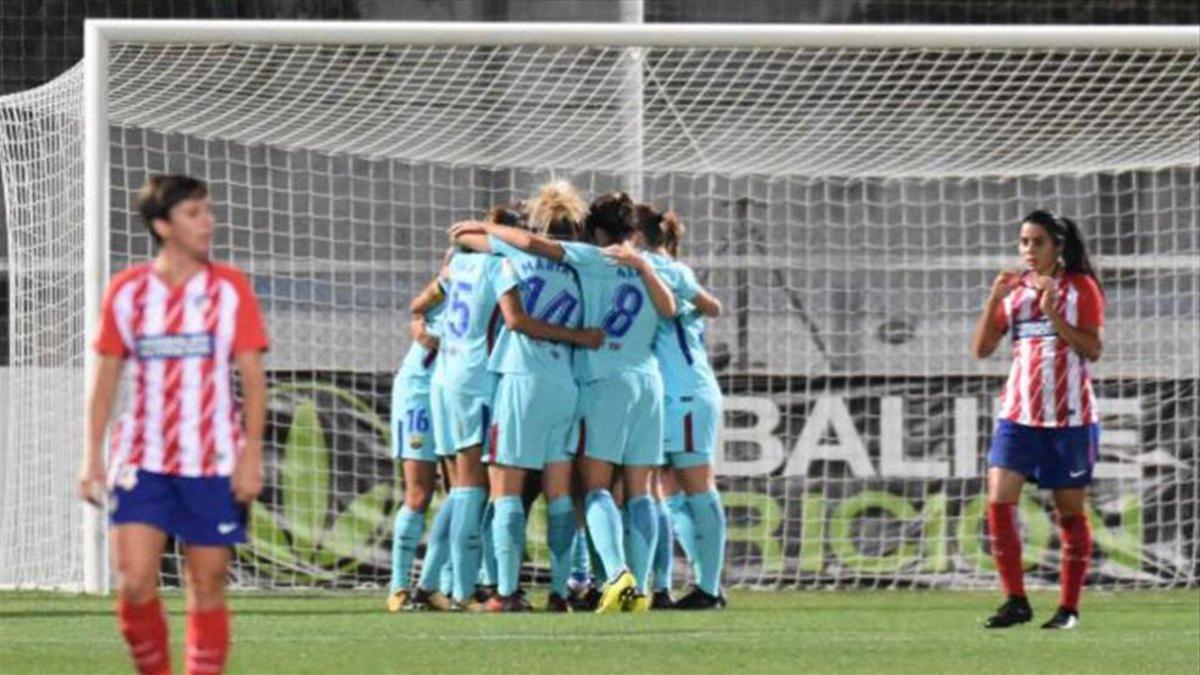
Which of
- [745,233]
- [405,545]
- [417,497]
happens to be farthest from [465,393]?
[745,233]

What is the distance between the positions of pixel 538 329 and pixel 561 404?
0.38 meters

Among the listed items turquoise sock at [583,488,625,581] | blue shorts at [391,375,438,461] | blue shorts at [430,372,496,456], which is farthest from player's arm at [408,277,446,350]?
turquoise sock at [583,488,625,581]

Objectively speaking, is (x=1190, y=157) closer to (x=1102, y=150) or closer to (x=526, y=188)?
(x=1102, y=150)

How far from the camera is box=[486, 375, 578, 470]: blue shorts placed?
42.2ft

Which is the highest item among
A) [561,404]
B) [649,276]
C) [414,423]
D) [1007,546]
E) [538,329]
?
[649,276]

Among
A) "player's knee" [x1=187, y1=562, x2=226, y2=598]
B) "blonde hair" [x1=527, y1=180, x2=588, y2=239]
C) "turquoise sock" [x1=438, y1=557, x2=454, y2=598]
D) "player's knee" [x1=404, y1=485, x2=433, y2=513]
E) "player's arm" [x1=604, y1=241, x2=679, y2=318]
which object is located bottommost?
"turquoise sock" [x1=438, y1=557, x2=454, y2=598]

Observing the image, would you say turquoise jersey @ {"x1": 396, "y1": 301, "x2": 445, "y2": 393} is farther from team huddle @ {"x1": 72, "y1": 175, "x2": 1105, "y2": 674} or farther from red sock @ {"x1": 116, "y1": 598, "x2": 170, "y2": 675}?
red sock @ {"x1": 116, "y1": 598, "x2": 170, "y2": 675}

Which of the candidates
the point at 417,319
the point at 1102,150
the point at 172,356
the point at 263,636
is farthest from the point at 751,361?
the point at 172,356

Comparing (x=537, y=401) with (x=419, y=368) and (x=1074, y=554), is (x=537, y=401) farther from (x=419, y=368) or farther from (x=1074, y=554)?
(x=1074, y=554)

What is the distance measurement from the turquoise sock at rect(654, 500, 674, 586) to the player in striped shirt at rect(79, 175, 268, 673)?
5991 millimetres

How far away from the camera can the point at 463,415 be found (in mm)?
13070

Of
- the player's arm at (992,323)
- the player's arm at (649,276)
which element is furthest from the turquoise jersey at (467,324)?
the player's arm at (992,323)

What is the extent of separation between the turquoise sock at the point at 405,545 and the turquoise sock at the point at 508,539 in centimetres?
50

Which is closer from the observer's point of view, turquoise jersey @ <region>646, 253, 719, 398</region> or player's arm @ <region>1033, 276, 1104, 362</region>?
player's arm @ <region>1033, 276, 1104, 362</region>
